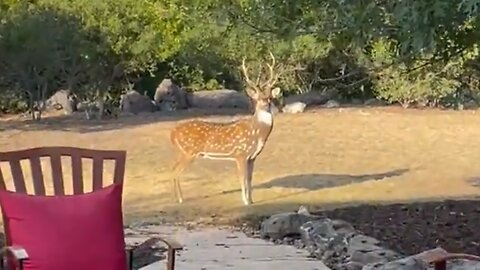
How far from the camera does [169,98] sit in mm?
16891

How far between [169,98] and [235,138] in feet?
28.0

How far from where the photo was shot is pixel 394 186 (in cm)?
888

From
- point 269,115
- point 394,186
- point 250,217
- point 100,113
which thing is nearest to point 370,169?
point 394,186

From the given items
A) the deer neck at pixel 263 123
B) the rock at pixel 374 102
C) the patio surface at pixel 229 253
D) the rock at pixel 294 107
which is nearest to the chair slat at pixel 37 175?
the patio surface at pixel 229 253

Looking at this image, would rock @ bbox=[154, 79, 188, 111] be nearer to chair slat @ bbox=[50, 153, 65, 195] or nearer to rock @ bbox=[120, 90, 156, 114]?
rock @ bbox=[120, 90, 156, 114]

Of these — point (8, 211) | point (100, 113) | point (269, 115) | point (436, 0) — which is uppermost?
point (436, 0)

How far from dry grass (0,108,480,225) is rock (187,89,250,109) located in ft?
5.16

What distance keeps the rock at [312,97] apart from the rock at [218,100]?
2.44ft

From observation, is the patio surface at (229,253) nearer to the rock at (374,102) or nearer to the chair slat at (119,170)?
the chair slat at (119,170)

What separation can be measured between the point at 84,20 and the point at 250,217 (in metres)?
9.20

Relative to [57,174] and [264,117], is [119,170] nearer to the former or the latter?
[57,174]

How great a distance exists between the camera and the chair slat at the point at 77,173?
12.9 ft

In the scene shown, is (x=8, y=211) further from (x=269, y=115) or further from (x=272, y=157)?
(x=272, y=157)

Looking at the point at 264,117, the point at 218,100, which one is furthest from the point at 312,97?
the point at 264,117
